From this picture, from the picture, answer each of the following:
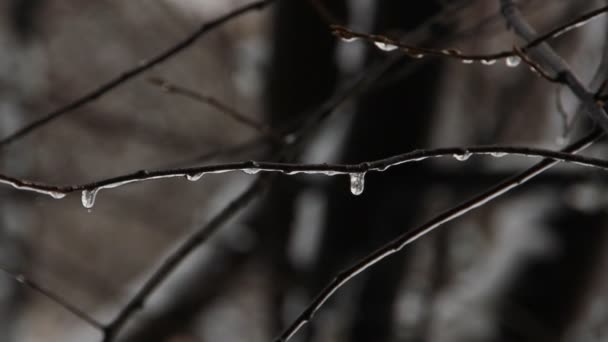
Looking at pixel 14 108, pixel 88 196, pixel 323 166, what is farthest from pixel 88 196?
pixel 14 108

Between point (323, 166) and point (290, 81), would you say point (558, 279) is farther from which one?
point (323, 166)

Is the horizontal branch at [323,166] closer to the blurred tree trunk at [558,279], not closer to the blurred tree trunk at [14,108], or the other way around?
the blurred tree trunk at [558,279]

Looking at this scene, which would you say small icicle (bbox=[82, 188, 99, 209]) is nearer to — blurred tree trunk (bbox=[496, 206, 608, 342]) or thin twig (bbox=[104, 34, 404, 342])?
thin twig (bbox=[104, 34, 404, 342])

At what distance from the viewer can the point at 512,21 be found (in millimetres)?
874

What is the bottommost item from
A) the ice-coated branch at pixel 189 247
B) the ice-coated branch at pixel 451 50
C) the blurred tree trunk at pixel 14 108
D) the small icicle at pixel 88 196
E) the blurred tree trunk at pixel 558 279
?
the small icicle at pixel 88 196

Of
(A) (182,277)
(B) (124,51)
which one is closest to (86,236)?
(B) (124,51)

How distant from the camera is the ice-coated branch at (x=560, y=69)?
65 centimetres

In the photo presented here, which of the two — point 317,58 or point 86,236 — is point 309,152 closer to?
point 317,58

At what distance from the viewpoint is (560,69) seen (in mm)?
757

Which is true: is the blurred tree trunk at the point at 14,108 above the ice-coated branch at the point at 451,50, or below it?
above

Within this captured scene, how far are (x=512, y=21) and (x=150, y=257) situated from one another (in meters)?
5.88

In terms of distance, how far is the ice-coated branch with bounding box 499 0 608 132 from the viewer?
65 cm

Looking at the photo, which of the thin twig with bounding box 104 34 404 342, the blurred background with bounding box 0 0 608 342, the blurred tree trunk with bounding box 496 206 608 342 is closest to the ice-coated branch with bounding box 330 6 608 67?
the thin twig with bounding box 104 34 404 342

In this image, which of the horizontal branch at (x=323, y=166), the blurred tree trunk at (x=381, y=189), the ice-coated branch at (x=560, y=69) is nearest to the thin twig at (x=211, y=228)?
the ice-coated branch at (x=560, y=69)
